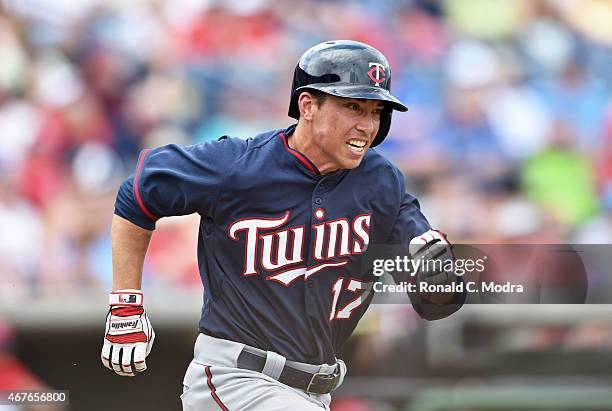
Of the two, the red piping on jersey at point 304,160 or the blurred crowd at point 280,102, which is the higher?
the blurred crowd at point 280,102

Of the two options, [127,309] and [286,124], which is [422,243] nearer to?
[127,309]

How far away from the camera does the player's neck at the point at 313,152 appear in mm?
3340

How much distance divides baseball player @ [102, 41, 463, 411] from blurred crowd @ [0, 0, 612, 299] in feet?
9.29

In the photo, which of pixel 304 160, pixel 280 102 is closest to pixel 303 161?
pixel 304 160

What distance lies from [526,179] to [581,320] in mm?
1212

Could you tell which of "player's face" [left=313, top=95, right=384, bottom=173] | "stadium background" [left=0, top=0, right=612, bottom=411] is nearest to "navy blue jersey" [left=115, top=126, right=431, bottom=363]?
"player's face" [left=313, top=95, right=384, bottom=173]

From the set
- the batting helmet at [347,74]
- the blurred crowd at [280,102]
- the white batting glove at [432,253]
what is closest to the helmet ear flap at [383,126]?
the batting helmet at [347,74]

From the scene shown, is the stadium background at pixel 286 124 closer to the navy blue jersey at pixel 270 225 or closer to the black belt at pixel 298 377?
the black belt at pixel 298 377

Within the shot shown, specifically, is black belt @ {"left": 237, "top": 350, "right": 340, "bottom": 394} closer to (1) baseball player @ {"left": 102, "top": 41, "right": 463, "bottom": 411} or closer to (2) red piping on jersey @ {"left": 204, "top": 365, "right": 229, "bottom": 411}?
(1) baseball player @ {"left": 102, "top": 41, "right": 463, "bottom": 411}

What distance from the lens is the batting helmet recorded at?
320 centimetres

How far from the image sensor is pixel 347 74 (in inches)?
127

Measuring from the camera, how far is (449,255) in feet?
11.2

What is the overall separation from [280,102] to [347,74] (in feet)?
12.2

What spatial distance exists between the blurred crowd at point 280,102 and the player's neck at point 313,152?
289 centimetres
